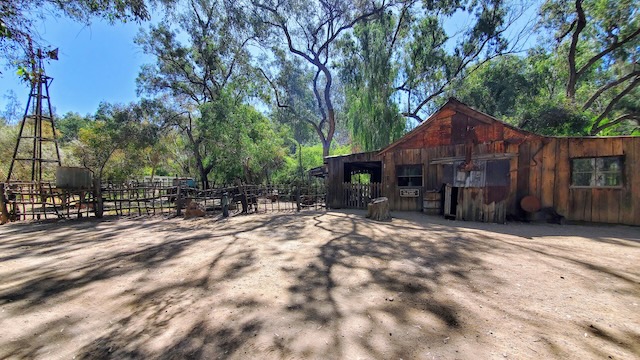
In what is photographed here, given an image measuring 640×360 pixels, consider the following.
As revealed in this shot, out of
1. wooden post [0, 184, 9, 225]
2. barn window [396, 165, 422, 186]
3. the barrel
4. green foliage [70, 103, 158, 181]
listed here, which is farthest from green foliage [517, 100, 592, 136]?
wooden post [0, 184, 9, 225]

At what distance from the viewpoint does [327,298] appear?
3.69m

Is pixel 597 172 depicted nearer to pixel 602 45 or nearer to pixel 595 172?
pixel 595 172

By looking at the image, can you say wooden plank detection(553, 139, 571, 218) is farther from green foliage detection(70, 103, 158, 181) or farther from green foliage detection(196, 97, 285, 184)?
green foliage detection(70, 103, 158, 181)

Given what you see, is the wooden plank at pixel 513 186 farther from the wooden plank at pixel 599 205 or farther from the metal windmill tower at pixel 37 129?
the metal windmill tower at pixel 37 129

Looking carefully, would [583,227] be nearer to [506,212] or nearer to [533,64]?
[506,212]

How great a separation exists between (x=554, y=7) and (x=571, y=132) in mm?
8525

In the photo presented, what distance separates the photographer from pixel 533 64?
60.8ft

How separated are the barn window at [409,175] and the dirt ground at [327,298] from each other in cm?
525

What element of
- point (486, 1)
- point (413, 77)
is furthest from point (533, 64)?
point (413, 77)

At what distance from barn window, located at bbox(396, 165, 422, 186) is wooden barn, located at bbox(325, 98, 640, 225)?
0.14 feet

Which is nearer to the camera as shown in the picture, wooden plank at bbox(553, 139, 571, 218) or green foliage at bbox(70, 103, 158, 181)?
wooden plank at bbox(553, 139, 571, 218)

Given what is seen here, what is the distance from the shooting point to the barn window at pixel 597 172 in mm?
8438

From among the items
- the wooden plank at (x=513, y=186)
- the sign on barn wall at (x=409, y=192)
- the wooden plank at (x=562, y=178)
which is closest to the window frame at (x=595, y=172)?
the wooden plank at (x=562, y=178)

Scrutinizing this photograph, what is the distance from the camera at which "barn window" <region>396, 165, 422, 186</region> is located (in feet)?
39.5
